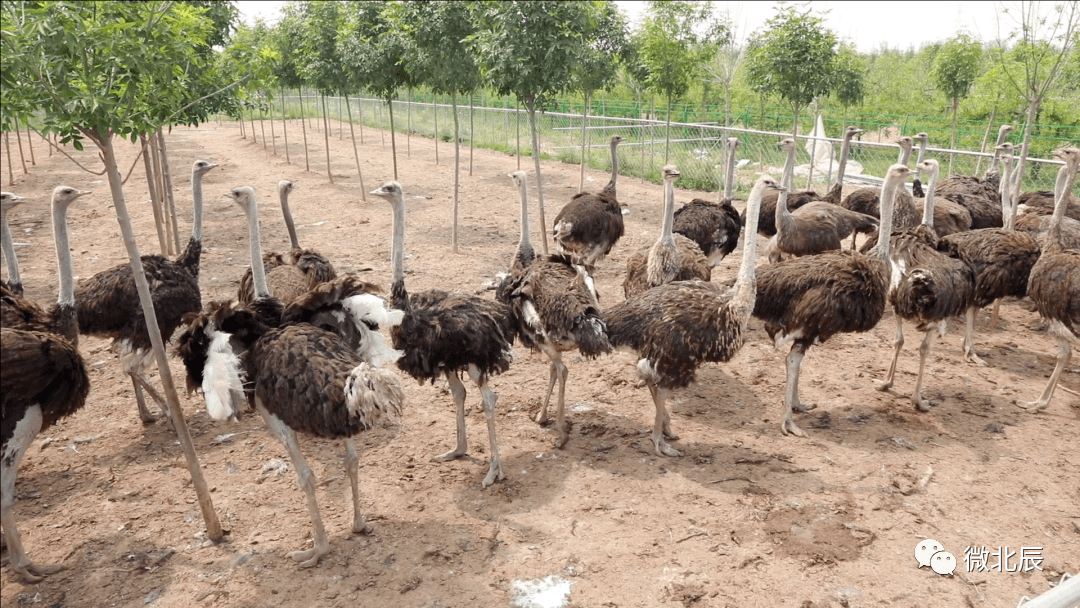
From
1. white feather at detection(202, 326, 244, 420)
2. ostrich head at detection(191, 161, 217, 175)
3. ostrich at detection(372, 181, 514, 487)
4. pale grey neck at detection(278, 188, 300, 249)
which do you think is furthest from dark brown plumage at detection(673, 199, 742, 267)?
white feather at detection(202, 326, 244, 420)

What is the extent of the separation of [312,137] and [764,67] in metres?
21.3

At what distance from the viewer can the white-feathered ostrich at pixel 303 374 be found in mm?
3883

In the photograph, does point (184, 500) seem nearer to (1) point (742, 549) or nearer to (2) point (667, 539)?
(2) point (667, 539)

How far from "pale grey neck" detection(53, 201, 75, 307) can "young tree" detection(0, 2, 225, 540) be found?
1.40 metres

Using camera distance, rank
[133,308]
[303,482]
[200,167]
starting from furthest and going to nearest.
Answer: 1. [200,167]
2. [133,308]
3. [303,482]

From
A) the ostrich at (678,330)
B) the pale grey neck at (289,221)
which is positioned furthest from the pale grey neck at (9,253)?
the ostrich at (678,330)

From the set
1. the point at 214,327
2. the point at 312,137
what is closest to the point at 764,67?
the point at 214,327

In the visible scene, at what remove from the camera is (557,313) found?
5.40 m

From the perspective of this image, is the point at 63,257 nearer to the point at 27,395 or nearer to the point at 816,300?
the point at 27,395

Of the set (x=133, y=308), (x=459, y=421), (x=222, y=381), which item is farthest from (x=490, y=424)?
(x=133, y=308)

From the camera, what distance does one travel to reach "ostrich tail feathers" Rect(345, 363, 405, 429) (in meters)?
3.83

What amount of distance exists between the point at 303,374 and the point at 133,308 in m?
2.39

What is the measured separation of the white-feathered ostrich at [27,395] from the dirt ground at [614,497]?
1.05 ft

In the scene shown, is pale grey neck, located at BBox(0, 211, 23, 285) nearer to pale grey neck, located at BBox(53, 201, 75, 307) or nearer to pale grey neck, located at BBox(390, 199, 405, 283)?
pale grey neck, located at BBox(53, 201, 75, 307)
